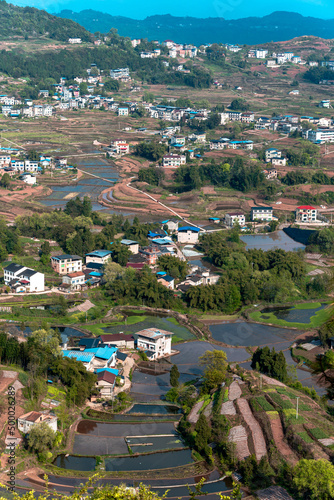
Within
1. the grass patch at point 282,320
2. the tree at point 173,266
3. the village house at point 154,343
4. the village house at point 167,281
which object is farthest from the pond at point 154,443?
the tree at point 173,266

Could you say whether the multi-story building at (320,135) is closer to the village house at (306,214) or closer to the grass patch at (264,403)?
the village house at (306,214)

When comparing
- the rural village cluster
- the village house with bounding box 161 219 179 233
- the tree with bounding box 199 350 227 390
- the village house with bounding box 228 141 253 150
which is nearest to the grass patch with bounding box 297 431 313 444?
the rural village cluster

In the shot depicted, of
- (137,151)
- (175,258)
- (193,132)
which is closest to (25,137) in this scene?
(137,151)

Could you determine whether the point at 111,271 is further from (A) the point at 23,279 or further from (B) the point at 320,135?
(B) the point at 320,135

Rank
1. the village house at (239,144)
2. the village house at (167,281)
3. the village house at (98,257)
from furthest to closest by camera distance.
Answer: the village house at (239,144), the village house at (98,257), the village house at (167,281)

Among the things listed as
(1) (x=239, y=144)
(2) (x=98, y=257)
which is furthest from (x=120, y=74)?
(2) (x=98, y=257)

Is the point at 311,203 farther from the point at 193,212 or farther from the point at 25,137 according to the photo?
the point at 25,137
